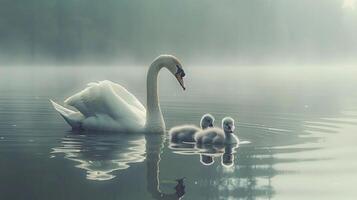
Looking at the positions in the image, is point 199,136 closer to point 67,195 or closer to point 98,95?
point 98,95

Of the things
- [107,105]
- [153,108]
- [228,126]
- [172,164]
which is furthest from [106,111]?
[172,164]

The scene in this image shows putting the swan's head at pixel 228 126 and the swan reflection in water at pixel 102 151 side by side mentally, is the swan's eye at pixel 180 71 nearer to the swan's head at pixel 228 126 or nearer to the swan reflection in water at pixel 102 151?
the swan reflection in water at pixel 102 151

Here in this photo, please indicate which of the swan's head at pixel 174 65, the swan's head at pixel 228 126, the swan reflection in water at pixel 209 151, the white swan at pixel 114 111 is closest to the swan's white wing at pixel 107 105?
the white swan at pixel 114 111

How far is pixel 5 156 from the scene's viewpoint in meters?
14.3

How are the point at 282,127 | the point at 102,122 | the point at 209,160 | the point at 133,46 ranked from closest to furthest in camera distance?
the point at 209,160
the point at 102,122
the point at 282,127
the point at 133,46

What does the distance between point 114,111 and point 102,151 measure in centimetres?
302

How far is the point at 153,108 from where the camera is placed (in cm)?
1848

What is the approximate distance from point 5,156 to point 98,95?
436 cm

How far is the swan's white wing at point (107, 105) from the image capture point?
18.0 m

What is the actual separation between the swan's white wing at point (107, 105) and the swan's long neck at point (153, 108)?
23 centimetres

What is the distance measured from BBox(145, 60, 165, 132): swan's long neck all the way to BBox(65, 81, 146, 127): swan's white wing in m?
0.23

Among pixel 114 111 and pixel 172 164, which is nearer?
pixel 172 164

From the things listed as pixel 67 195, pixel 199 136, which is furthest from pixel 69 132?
pixel 67 195

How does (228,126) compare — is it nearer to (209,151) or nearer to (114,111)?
(209,151)
